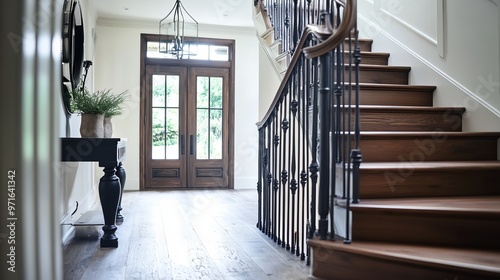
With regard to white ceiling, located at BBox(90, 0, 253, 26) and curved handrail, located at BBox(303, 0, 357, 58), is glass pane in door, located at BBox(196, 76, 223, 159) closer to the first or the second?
white ceiling, located at BBox(90, 0, 253, 26)

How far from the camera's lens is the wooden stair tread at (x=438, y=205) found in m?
1.70

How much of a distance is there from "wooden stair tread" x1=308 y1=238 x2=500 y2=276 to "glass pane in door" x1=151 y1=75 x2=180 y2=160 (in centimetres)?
528

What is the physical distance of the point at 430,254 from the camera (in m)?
1.58

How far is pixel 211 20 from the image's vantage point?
666cm

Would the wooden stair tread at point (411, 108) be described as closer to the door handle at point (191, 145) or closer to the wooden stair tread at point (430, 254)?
the wooden stair tread at point (430, 254)

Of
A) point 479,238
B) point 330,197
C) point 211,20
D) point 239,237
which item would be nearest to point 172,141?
point 211,20

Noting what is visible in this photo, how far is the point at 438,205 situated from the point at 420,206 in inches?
3.5

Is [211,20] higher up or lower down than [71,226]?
higher up

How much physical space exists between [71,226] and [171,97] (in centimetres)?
369

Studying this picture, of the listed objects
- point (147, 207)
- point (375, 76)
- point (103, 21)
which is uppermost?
point (103, 21)

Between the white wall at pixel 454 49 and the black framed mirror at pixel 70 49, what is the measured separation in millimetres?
2797

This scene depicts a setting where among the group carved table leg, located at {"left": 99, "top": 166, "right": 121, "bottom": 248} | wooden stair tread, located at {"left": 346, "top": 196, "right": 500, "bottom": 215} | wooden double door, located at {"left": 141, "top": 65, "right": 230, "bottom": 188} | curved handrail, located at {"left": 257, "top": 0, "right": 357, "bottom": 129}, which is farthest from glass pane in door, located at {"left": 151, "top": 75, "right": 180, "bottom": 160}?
wooden stair tread, located at {"left": 346, "top": 196, "right": 500, "bottom": 215}

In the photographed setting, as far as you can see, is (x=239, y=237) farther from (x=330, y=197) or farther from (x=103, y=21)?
→ (x=103, y=21)

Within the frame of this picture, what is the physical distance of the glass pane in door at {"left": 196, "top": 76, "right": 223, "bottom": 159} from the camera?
6.92 meters
